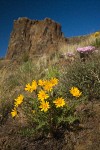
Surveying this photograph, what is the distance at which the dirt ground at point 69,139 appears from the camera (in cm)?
375

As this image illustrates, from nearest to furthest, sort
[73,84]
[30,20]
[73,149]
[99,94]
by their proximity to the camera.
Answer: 1. [73,149]
2. [99,94]
3. [73,84]
4. [30,20]

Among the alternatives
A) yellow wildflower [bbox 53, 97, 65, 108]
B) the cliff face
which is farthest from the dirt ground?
the cliff face

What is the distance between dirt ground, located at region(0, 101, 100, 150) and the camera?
12.3 ft

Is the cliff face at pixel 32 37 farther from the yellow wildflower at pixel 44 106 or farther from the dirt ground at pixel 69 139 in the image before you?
the yellow wildflower at pixel 44 106

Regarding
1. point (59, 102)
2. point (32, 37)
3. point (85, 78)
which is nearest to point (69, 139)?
point (59, 102)

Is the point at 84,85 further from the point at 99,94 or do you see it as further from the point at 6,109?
the point at 6,109

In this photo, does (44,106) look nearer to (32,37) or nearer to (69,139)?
(69,139)

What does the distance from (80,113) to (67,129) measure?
0.44 m

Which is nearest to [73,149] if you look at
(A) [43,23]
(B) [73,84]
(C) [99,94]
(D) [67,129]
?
(D) [67,129]

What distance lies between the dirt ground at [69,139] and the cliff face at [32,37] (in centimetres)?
1889

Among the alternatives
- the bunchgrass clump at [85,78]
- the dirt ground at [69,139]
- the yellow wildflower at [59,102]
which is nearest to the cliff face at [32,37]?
the bunchgrass clump at [85,78]

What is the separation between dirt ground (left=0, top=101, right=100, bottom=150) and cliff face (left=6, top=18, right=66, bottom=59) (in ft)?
62.0

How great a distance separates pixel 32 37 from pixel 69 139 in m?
21.9

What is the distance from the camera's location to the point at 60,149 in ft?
12.3
